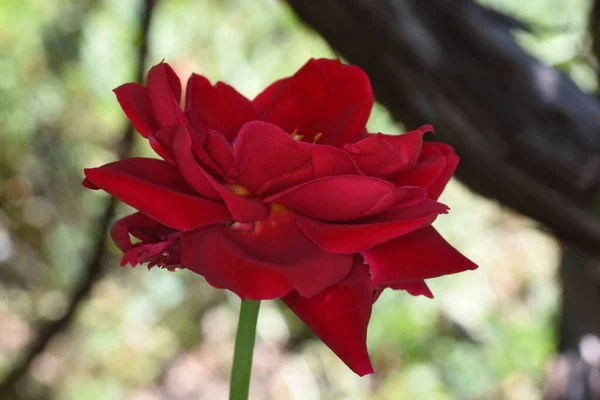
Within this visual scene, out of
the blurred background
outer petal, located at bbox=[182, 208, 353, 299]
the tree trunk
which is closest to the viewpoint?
outer petal, located at bbox=[182, 208, 353, 299]

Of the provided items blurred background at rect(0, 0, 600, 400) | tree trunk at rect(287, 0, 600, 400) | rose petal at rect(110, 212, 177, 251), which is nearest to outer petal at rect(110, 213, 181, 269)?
rose petal at rect(110, 212, 177, 251)

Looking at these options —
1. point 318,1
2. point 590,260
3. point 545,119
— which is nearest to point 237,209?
point 318,1

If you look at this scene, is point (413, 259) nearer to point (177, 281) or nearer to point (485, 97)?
point (485, 97)

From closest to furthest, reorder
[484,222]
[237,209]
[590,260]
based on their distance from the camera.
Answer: [237,209] → [590,260] → [484,222]

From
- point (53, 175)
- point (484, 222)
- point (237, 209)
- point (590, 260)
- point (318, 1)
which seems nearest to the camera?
point (237, 209)

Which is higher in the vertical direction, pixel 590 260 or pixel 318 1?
pixel 318 1

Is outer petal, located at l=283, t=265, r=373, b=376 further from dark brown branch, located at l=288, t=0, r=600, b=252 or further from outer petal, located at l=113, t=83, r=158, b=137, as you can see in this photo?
dark brown branch, located at l=288, t=0, r=600, b=252

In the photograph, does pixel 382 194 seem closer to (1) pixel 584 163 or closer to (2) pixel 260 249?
(2) pixel 260 249
